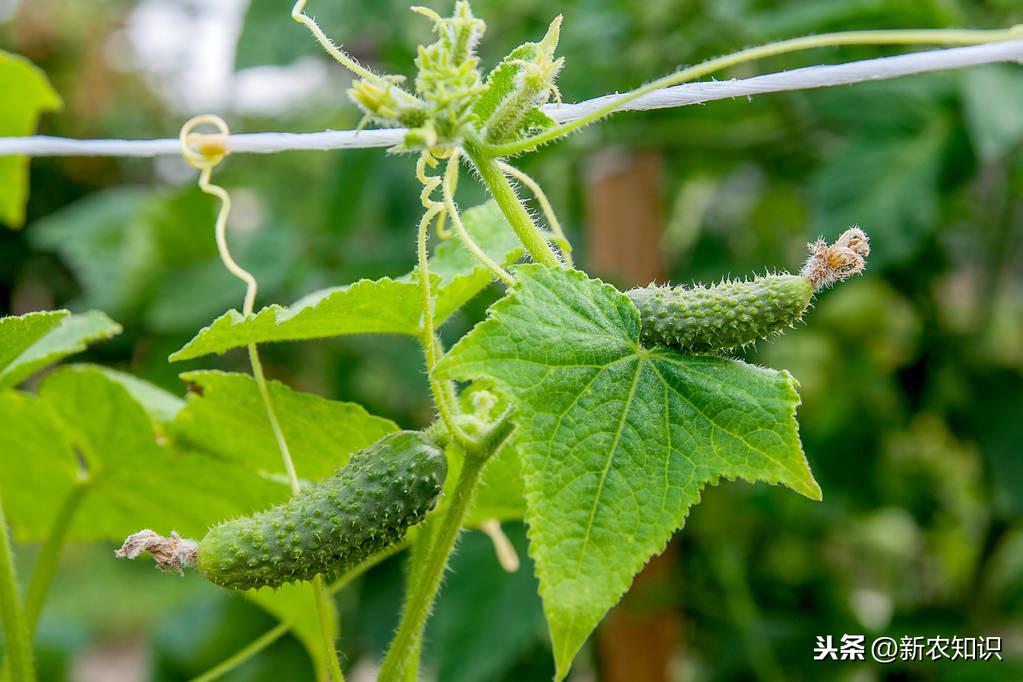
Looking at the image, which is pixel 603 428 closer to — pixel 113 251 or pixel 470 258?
pixel 470 258

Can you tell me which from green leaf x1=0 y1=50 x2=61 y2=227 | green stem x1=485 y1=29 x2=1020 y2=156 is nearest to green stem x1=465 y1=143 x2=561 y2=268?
green stem x1=485 y1=29 x2=1020 y2=156

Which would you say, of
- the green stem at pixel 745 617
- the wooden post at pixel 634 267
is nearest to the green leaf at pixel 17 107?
the wooden post at pixel 634 267

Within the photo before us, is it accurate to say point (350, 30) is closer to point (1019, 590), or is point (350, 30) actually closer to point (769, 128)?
point (769, 128)

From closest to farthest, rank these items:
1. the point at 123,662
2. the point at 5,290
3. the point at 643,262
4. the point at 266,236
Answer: the point at 643,262 → the point at 266,236 → the point at 5,290 → the point at 123,662

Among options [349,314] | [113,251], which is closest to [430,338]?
[349,314]

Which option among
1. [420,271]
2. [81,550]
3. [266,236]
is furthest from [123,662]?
[420,271]

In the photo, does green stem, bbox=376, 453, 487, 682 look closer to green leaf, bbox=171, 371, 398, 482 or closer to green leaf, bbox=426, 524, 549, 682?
green leaf, bbox=171, 371, 398, 482

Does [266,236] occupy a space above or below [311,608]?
above
